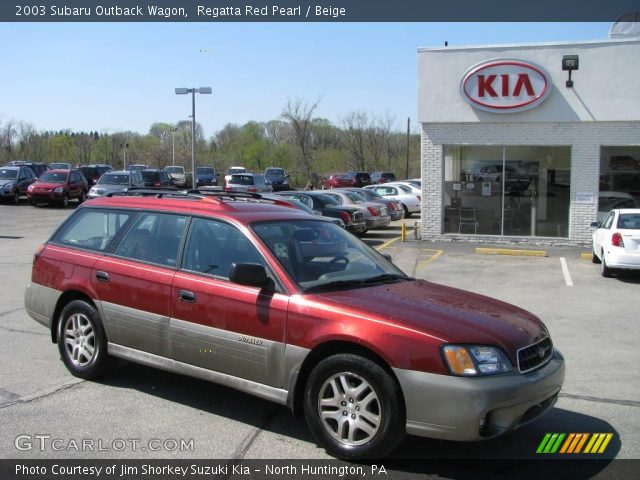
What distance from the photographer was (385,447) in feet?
13.3

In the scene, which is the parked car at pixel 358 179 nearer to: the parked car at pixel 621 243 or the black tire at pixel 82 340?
the parked car at pixel 621 243

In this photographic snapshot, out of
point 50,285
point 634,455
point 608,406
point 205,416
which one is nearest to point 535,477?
point 634,455

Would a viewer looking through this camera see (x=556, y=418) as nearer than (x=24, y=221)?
Yes

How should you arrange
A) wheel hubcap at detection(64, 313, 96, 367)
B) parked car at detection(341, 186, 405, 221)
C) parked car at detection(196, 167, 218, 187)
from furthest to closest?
parked car at detection(196, 167, 218, 187) < parked car at detection(341, 186, 405, 221) < wheel hubcap at detection(64, 313, 96, 367)

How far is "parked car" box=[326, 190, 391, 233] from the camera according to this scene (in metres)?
21.3

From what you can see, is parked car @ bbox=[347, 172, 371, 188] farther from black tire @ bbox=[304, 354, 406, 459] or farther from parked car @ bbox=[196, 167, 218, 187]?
black tire @ bbox=[304, 354, 406, 459]

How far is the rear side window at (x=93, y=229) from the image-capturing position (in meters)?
5.89

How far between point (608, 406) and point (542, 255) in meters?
11.8

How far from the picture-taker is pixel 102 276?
563cm

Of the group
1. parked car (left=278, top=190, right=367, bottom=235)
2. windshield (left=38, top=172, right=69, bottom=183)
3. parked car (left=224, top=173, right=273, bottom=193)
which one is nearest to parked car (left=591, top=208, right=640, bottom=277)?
parked car (left=278, top=190, right=367, bottom=235)

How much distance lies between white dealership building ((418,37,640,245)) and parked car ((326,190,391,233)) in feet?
7.64

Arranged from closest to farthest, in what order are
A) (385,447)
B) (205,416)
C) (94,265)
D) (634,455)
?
(385,447)
(634,455)
(205,416)
(94,265)

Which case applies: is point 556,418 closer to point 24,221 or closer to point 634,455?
point 634,455

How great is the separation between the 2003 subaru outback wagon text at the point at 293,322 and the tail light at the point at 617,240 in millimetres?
8541
